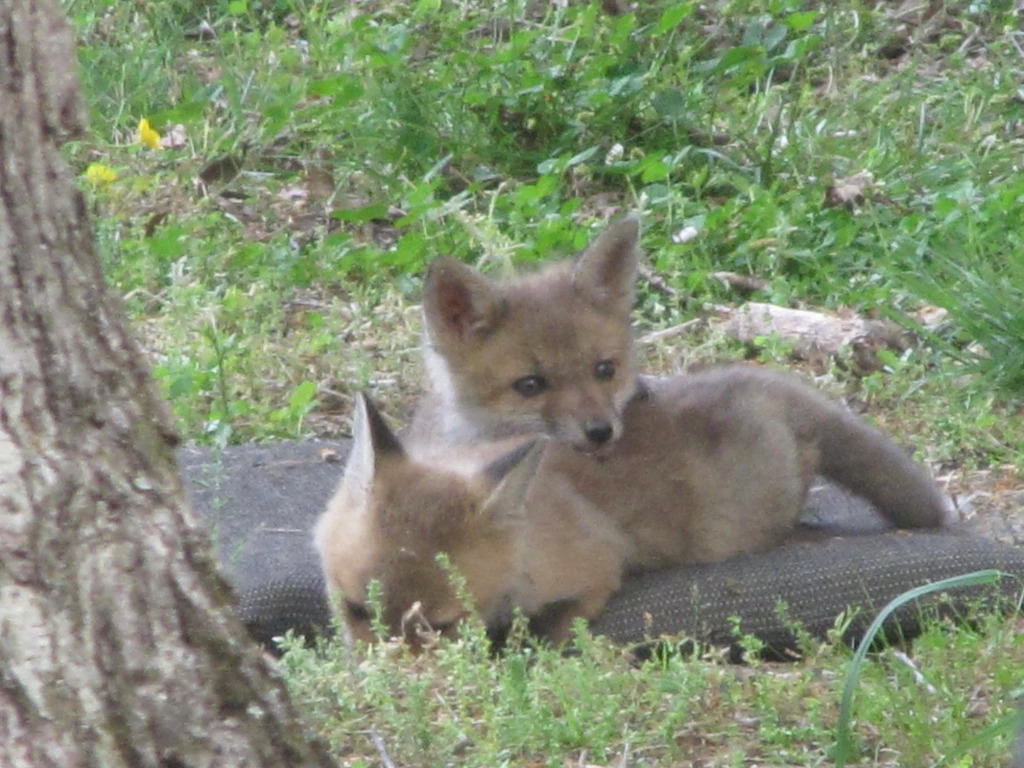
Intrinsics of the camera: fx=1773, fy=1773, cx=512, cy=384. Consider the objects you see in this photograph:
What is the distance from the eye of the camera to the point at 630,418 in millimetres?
5539

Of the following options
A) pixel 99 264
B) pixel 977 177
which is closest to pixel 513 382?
pixel 99 264

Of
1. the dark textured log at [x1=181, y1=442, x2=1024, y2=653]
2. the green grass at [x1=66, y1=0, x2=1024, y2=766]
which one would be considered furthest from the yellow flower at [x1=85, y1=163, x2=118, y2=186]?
the dark textured log at [x1=181, y1=442, x2=1024, y2=653]

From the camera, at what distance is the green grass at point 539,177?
6.94 meters

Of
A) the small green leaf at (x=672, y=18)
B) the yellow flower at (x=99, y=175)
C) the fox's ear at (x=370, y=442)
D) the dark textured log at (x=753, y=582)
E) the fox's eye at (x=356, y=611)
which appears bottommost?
the dark textured log at (x=753, y=582)

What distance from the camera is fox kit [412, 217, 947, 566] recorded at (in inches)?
207

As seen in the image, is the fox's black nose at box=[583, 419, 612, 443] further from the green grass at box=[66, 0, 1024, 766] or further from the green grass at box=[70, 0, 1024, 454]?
the green grass at box=[70, 0, 1024, 454]

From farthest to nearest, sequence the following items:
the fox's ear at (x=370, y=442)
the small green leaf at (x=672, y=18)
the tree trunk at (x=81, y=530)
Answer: the small green leaf at (x=672, y=18) < the fox's ear at (x=370, y=442) < the tree trunk at (x=81, y=530)

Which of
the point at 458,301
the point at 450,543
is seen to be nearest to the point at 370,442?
the point at 450,543

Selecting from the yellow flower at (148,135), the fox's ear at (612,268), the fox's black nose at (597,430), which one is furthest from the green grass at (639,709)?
the yellow flower at (148,135)

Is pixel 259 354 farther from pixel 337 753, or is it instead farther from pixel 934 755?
pixel 934 755

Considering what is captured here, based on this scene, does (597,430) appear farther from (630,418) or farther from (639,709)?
(639,709)

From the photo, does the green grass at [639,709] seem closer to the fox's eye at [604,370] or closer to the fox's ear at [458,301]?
the fox's eye at [604,370]

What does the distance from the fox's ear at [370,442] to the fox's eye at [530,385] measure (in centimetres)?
118

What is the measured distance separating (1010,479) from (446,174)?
3.71 metres
